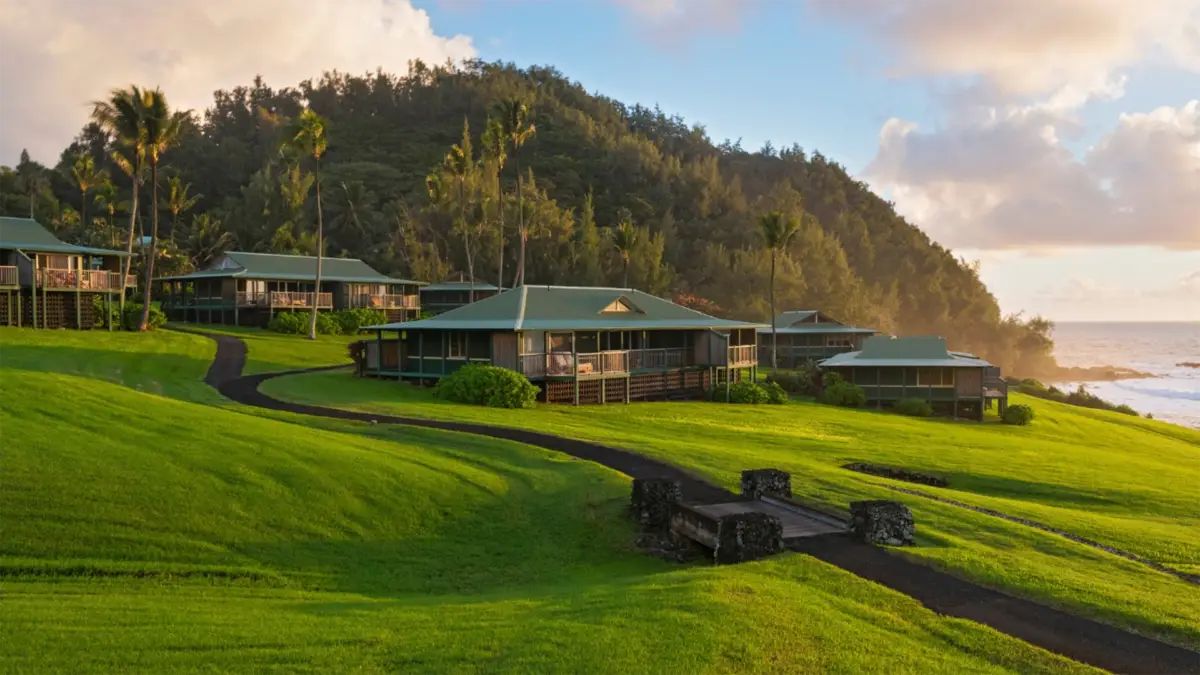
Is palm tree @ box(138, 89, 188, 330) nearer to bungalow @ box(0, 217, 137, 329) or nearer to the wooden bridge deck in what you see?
bungalow @ box(0, 217, 137, 329)

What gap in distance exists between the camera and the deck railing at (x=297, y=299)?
2287 inches

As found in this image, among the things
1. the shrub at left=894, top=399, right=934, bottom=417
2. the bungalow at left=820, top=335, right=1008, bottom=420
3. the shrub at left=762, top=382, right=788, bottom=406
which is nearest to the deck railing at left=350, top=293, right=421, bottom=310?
the shrub at left=762, top=382, right=788, bottom=406

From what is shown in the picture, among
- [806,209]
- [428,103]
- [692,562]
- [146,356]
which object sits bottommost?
[692,562]

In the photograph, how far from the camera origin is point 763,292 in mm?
98812

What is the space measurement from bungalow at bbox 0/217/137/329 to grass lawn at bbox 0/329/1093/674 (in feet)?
91.4

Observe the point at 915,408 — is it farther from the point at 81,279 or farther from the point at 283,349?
the point at 81,279

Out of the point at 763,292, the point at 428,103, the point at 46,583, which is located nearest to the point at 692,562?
the point at 46,583

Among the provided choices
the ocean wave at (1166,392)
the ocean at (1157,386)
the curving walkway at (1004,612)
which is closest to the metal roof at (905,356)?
the curving walkway at (1004,612)

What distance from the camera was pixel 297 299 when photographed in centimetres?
5969

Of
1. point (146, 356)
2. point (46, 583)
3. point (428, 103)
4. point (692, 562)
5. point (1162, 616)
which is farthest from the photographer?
point (428, 103)

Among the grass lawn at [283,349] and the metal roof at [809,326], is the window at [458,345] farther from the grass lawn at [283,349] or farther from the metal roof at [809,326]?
the metal roof at [809,326]

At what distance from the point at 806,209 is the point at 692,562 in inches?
5570

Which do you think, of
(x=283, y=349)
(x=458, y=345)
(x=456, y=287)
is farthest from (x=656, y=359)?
(x=456, y=287)

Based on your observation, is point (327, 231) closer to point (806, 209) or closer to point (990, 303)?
point (806, 209)
